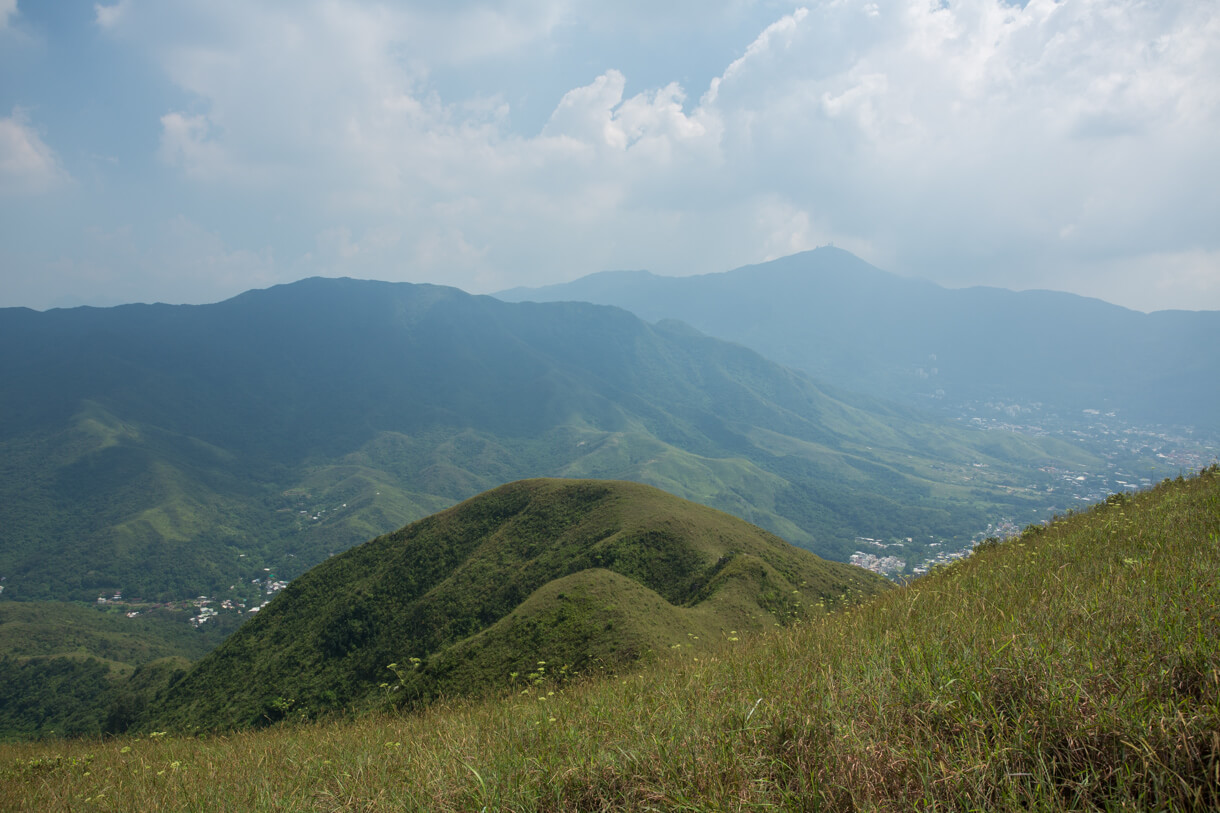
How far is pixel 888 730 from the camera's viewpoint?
11.4 feet

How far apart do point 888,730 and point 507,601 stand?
110ft

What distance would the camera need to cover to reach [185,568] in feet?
489

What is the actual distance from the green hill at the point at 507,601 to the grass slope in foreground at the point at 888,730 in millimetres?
14041

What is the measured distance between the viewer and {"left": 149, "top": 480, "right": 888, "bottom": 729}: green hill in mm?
22797

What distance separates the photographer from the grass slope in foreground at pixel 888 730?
2.92m

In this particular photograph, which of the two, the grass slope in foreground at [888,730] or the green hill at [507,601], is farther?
the green hill at [507,601]

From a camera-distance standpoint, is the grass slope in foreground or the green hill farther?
the green hill

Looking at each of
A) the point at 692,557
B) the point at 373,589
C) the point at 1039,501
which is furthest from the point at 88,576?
the point at 1039,501

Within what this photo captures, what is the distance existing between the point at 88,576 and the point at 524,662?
190136 millimetres

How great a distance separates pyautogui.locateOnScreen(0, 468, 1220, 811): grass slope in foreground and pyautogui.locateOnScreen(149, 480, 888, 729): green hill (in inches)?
553

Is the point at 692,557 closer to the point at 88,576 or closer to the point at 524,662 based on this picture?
the point at 524,662

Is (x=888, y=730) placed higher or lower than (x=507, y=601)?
higher

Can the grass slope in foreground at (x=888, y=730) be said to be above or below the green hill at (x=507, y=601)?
above

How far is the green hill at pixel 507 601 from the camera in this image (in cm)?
2280
